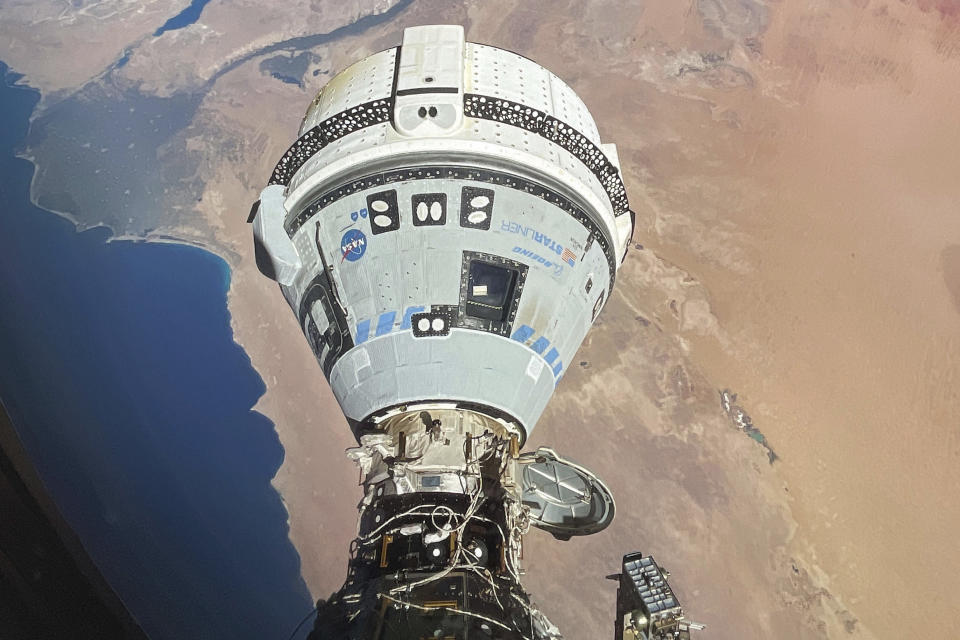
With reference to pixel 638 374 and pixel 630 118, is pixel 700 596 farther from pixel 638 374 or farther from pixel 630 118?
pixel 630 118

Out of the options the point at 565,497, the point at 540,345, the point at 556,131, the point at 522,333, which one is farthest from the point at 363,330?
the point at 556,131

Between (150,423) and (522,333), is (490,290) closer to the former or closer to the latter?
(522,333)

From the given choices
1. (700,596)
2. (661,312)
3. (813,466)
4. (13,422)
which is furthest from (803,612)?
(13,422)

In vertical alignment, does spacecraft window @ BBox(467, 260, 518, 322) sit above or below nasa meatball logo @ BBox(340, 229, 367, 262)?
below

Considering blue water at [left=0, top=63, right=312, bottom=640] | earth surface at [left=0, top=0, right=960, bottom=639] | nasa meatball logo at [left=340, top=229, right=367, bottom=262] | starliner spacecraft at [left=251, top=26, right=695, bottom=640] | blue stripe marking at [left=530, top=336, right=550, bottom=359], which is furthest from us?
blue water at [left=0, top=63, right=312, bottom=640]

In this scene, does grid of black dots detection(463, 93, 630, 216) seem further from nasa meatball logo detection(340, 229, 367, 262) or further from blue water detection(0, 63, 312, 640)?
blue water detection(0, 63, 312, 640)

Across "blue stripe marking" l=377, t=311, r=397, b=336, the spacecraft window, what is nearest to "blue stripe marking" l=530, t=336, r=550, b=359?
the spacecraft window

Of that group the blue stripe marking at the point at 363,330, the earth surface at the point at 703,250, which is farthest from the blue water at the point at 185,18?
the blue stripe marking at the point at 363,330
